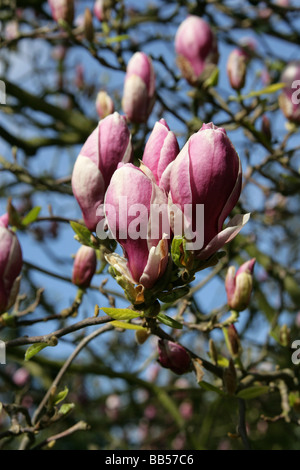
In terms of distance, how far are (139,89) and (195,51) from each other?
13.1 inches

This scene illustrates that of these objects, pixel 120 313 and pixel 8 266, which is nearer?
pixel 120 313

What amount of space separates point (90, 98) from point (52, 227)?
824 mm

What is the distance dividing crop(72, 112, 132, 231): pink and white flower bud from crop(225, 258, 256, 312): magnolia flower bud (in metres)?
0.27

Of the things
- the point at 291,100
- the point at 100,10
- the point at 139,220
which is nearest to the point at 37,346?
the point at 139,220

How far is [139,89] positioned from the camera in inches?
40.4

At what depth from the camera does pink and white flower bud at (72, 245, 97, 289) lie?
0.93m

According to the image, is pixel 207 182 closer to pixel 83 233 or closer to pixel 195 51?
pixel 83 233

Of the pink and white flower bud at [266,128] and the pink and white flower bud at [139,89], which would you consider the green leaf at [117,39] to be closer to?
the pink and white flower bud at [139,89]

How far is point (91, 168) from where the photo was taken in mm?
732

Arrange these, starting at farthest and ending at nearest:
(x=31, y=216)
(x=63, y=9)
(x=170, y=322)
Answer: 1. (x=63, y=9)
2. (x=31, y=216)
3. (x=170, y=322)

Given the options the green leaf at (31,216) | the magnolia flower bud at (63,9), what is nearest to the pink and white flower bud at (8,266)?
the green leaf at (31,216)

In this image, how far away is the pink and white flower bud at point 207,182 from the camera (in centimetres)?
58

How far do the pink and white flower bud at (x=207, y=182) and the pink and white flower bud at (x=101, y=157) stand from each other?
139mm

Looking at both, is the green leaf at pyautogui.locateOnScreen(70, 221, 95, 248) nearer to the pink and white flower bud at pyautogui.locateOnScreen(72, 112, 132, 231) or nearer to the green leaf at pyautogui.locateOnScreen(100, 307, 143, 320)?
the pink and white flower bud at pyautogui.locateOnScreen(72, 112, 132, 231)
